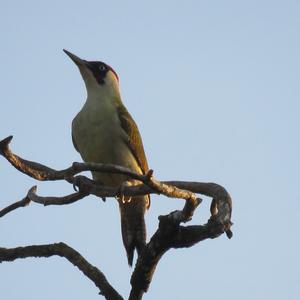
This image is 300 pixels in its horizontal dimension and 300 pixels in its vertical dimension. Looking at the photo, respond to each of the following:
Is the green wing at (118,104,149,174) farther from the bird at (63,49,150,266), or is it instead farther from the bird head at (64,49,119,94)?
the bird head at (64,49,119,94)

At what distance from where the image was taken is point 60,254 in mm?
4516

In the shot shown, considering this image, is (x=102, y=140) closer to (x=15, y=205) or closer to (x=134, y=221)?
(x=134, y=221)

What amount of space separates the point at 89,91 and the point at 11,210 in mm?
3228

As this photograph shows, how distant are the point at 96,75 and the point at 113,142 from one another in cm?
129

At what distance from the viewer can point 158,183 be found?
3.98m

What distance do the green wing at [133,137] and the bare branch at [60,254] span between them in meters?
2.77

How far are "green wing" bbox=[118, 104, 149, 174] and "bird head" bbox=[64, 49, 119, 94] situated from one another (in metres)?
0.41

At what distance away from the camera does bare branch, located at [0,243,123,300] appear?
4.37 m

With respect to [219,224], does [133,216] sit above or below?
above

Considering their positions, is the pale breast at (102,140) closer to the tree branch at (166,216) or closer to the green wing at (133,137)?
the green wing at (133,137)

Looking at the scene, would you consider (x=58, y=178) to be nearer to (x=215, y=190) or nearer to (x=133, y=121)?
(x=215, y=190)

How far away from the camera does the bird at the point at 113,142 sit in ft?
22.8

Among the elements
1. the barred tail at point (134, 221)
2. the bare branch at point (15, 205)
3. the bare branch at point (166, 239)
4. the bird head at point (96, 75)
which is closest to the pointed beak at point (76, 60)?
the bird head at point (96, 75)

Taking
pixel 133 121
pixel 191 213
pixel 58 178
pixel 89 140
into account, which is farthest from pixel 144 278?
pixel 133 121
